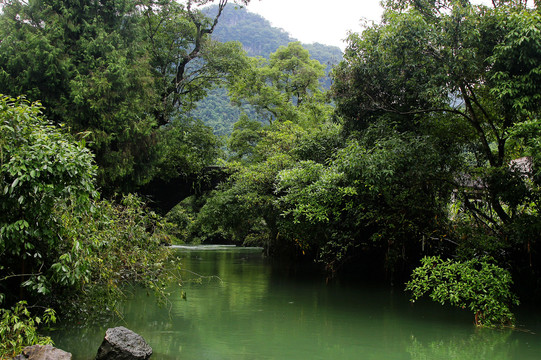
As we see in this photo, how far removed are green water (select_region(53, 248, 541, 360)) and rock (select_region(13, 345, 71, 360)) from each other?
119 cm

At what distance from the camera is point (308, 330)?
7691 mm

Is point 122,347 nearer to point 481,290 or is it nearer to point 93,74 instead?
point 481,290

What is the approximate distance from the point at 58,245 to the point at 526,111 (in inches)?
295

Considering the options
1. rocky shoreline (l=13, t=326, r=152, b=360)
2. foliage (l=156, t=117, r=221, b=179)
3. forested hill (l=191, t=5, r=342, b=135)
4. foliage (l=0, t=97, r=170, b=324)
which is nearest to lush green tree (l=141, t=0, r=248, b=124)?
foliage (l=156, t=117, r=221, b=179)

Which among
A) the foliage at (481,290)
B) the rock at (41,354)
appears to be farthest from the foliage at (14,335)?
the foliage at (481,290)

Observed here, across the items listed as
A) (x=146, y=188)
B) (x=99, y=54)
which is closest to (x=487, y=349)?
(x=99, y=54)

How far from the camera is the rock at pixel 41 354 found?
4.86 metres

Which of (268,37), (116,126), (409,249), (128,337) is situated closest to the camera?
(128,337)

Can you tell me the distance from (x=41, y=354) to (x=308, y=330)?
416cm

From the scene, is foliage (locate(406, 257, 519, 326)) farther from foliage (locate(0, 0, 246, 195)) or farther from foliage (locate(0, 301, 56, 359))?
foliage (locate(0, 0, 246, 195))

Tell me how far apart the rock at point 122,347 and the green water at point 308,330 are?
1.27ft

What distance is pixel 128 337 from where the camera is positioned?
5.77 metres

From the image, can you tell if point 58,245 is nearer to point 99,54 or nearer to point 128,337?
point 128,337

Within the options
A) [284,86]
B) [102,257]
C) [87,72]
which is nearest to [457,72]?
[102,257]
